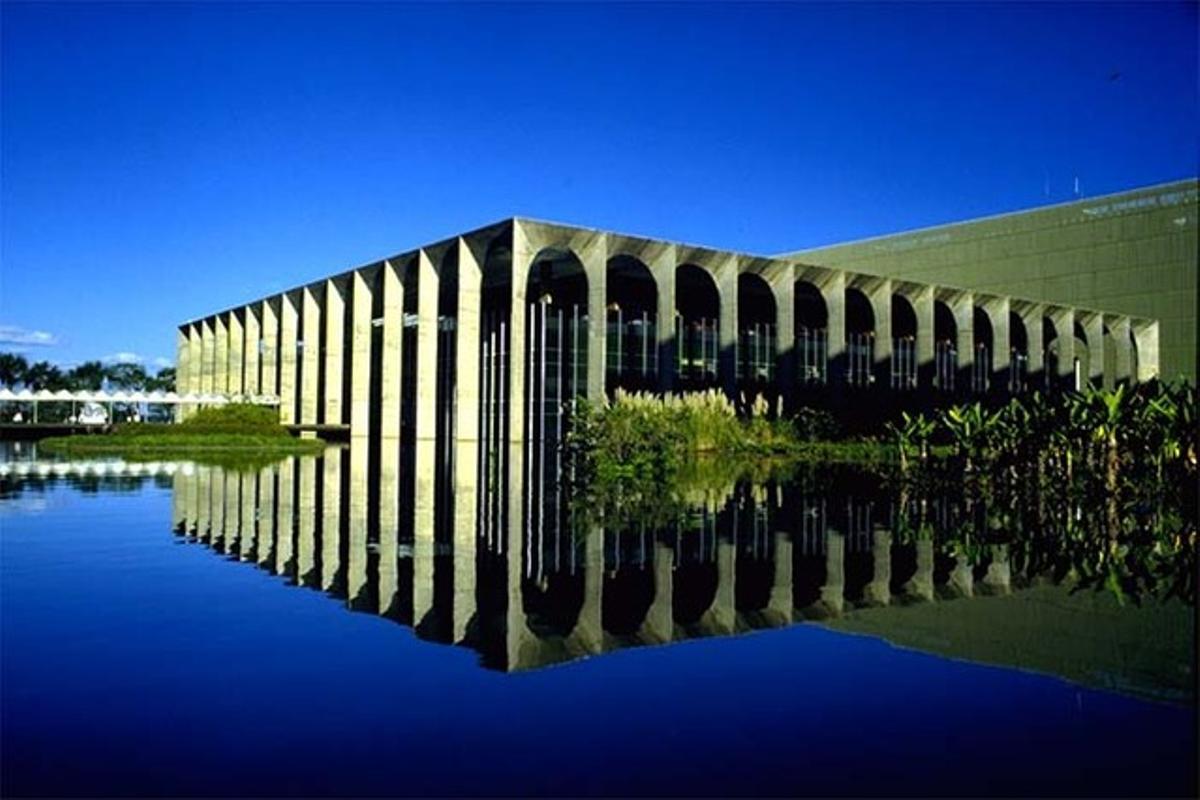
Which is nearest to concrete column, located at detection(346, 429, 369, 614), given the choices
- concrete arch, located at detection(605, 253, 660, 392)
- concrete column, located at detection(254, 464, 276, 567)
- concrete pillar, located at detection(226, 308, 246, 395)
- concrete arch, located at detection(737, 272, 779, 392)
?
concrete column, located at detection(254, 464, 276, 567)

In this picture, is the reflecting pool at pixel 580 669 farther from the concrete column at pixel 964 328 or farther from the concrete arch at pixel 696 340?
the concrete column at pixel 964 328

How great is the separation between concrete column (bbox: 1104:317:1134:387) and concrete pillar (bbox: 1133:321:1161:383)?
1.79ft

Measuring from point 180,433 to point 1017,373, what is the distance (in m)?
39.4

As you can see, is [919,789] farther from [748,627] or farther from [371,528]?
[371,528]

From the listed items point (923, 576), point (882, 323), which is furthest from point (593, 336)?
point (923, 576)

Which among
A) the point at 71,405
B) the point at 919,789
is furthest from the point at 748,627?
the point at 71,405

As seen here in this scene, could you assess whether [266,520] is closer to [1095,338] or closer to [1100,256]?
[1095,338]

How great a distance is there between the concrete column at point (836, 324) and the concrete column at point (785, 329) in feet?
7.25

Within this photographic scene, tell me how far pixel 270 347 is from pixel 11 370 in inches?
1567

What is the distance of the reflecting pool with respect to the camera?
297 centimetres

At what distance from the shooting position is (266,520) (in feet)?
34.1

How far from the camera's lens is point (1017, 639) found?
495cm

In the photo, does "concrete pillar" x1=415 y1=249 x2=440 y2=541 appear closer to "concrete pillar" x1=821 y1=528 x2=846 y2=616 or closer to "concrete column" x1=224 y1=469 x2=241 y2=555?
"concrete column" x1=224 y1=469 x2=241 y2=555

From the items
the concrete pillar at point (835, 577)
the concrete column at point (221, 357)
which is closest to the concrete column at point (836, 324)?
the concrete pillar at point (835, 577)
